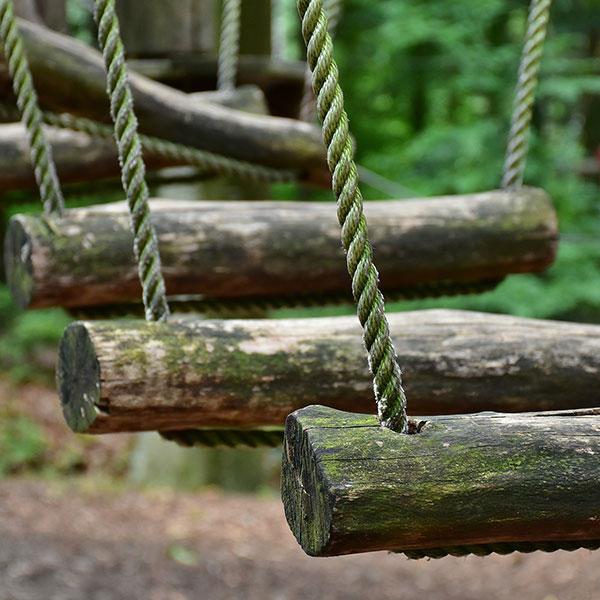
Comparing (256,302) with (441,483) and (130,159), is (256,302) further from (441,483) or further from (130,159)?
(441,483)

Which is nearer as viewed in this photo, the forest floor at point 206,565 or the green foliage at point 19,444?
the forest floor at point 206,565

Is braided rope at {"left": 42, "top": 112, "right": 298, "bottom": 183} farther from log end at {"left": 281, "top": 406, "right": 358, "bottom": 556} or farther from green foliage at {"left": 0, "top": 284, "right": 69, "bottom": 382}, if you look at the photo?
green foliage at {"left": 0, "top": 284, "right": 69, "bottom": 382}

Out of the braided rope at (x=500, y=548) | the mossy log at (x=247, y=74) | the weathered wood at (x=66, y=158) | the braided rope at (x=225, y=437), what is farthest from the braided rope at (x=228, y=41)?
the braided rope at (x=500, y=548)

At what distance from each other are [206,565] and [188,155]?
2682 millimetres

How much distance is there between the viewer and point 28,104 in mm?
1926

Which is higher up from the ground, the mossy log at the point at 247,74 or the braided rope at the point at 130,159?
the braided rope at the point at 130,159

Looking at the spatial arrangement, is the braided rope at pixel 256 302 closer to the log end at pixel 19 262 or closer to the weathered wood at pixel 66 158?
the log end at pixel 19 262

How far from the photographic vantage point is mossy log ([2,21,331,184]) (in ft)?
7.72

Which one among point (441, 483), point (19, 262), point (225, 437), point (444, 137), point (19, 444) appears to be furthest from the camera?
point (444, 137)

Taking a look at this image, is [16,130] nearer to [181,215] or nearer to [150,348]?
[181,215]

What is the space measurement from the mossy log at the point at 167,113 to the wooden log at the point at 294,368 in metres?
1.00

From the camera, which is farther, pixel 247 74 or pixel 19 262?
pixel 247 74

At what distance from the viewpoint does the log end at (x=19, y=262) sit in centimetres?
199

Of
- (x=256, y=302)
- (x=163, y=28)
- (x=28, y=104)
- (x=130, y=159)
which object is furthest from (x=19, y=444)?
(x=130, y=159)
